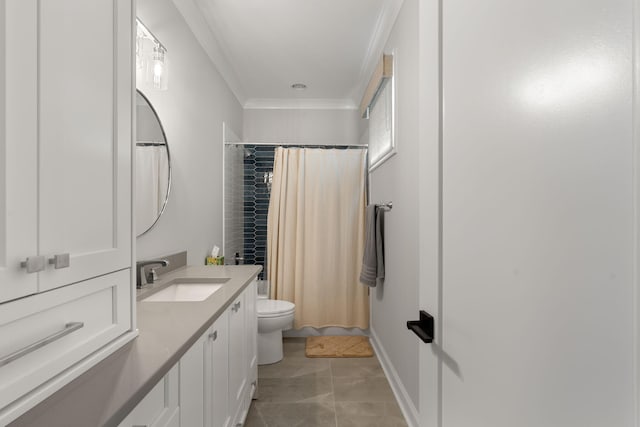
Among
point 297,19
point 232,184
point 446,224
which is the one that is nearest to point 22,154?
point 446,224

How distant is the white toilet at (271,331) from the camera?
9.23ft

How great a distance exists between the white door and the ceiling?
192 cm

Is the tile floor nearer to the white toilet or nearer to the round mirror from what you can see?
the white toilet

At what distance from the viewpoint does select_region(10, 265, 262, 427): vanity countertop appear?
0.63 metres

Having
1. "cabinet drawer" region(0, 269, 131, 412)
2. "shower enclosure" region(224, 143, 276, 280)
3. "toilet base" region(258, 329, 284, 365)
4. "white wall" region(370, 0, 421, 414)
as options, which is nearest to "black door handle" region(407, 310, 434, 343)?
"cabinet drawer" region(0, 269, 131, 412)

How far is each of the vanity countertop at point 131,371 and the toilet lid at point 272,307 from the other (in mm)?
1435

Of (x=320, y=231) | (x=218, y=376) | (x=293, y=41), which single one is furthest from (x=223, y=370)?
(x=293, y=41)

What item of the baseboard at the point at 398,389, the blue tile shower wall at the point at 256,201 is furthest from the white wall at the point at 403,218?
the blue tile shower wall at the point at 256,201

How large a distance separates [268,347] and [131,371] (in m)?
2.21

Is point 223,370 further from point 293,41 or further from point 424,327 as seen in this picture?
point 293,41

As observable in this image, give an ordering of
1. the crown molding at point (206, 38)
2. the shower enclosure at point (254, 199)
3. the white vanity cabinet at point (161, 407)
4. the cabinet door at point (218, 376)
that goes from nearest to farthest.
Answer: the white vanity cabinet at point (161, 407)
the cabinet door at point (218, 376)
the crown molding at point (206, 38)
the shower enclosure at point (254, 199)

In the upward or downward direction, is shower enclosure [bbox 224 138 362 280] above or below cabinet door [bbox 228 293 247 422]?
above

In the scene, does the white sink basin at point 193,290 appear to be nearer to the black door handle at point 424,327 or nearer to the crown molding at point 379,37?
the black door handle at point 424,327

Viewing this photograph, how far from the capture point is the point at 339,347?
3.19 meters
